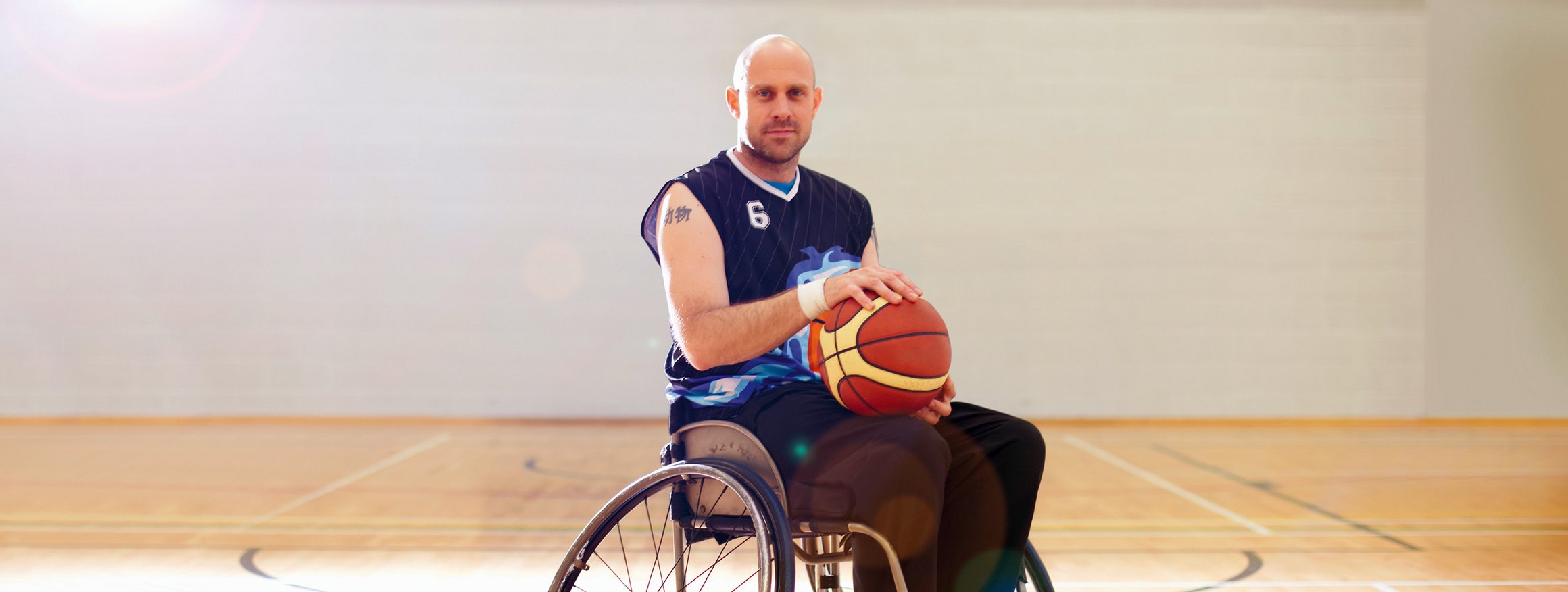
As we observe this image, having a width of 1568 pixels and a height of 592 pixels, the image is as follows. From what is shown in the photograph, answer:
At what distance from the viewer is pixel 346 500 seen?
388cm

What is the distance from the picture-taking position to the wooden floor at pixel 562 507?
9.05 ft

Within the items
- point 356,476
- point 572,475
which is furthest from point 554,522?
point 356,476

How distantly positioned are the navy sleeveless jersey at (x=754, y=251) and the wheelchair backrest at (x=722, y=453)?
0.05 m

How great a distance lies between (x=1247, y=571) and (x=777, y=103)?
198 cm

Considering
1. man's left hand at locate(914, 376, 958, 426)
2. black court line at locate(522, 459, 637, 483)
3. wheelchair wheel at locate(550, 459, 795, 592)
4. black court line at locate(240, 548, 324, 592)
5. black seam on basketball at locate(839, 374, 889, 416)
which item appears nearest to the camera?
wheelchair wheel at locate(550, 459, 795, 592)

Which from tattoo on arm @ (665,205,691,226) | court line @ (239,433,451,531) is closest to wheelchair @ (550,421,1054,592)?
tattoo on arm @ (665,205,691,226)

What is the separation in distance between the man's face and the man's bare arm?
0.46ft

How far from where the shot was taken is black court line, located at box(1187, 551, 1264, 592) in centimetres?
260

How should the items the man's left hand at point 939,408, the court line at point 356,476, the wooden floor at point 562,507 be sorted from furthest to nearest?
1. the court line at point 356,476
2. the wooden floor at point 562,507
3. the man's left hand at point 939,408

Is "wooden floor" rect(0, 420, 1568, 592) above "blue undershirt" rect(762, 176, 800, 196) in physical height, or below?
below

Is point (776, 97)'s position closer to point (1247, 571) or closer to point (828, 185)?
point (828, 185)

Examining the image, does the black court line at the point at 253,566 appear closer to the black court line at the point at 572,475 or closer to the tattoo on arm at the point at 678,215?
the black court line at the point at 572,475

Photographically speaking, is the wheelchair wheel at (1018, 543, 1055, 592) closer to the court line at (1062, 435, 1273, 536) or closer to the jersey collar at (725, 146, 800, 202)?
the jersey collar at (725, 146, 800, 202)

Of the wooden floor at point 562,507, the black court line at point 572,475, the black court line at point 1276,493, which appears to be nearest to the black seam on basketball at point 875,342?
the wooden floor at point 562,507
